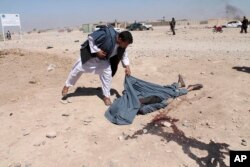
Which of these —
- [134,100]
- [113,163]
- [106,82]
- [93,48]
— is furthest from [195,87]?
[113,163]

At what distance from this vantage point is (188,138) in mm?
4086

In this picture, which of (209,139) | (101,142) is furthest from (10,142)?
(209,139)

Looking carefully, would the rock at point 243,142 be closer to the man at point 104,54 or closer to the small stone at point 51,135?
the man at point 104,54

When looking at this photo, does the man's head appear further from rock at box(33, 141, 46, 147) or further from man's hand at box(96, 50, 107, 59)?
rock at box(33, 141, 46, 147)

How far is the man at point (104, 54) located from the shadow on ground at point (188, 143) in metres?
1.18

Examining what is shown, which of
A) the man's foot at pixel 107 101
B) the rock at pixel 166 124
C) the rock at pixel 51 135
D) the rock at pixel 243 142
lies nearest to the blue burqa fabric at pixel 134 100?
the man's foot at pixel 107 101

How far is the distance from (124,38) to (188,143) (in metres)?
2.04

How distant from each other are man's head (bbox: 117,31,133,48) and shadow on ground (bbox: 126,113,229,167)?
1333 mm

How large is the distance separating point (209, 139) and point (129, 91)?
1.73 metres

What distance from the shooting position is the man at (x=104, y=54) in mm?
5145

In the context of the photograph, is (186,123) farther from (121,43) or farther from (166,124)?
(121,43)

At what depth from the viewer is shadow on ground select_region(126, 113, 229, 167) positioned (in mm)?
3557

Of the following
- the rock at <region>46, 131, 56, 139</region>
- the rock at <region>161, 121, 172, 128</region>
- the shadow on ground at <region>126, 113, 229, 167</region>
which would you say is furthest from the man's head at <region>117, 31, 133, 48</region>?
the rock at <region>46, 131, 56, 139</region>

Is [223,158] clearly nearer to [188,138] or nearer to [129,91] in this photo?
[188,138]
